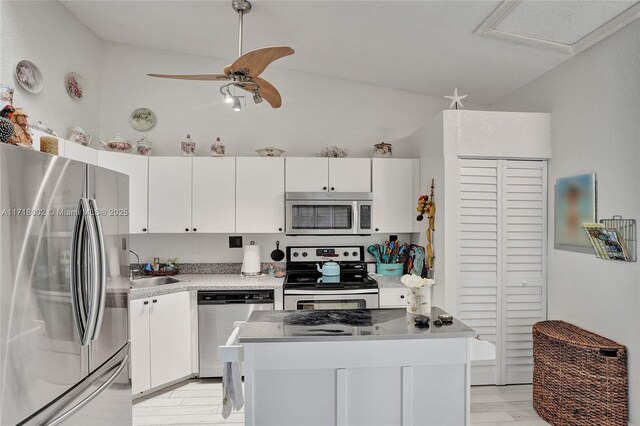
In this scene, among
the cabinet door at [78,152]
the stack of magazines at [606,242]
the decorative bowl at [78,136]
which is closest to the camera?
the stack of magazines at [606,242]

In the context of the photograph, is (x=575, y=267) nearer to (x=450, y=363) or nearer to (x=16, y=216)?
(x=450, y=363)

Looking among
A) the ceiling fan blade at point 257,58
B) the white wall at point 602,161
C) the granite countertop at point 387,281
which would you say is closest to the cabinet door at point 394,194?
the granite countertop at point 387,281

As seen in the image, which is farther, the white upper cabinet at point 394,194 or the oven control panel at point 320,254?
the oven control panel at point 320,254

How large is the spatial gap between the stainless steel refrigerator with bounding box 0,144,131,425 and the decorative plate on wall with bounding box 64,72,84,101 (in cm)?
163

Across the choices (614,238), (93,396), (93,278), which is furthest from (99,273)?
(614,238)

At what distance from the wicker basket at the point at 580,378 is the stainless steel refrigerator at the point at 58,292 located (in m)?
2.77

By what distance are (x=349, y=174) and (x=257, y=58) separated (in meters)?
1.73

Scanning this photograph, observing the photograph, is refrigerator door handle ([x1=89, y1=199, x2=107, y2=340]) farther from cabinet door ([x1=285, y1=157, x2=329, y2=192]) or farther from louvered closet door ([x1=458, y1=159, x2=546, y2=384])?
louvered closet door ([x1=458, y1=159, x2=546, y2=384])

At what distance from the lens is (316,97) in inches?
146

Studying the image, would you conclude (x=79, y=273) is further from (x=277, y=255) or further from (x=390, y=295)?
(x=390, y=295)

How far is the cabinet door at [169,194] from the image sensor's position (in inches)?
126

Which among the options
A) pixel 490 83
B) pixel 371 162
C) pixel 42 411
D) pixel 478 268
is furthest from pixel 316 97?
pixel 42 411

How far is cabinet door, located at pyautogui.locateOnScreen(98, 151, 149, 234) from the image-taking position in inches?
122

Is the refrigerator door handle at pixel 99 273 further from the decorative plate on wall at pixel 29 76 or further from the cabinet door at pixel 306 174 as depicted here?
the cabinet door at pixel 306 174
